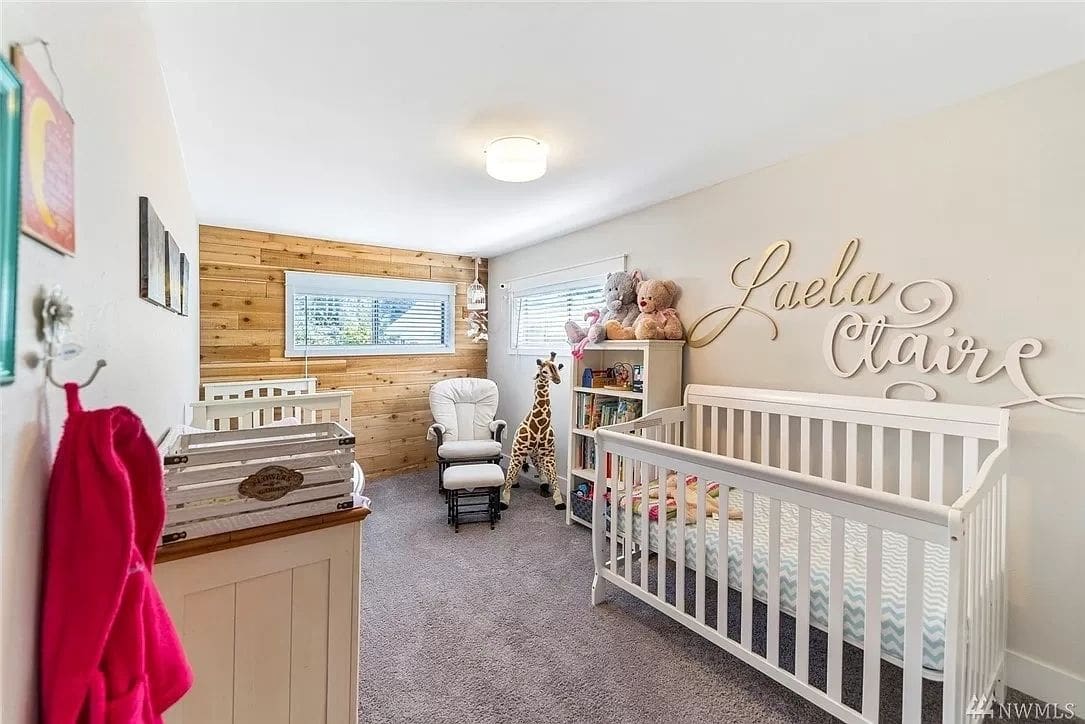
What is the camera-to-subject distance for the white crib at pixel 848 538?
124 centimetres

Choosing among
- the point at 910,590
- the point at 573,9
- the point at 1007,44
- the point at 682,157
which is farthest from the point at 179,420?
the point at 1007,44

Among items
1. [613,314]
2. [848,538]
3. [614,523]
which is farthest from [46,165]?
[613,314]

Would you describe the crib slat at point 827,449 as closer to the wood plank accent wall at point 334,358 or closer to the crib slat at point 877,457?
the crib slat at point 877,457

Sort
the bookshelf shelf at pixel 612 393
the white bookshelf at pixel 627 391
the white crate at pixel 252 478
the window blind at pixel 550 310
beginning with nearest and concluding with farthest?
the white crate at pixel 252 478 < the white bookshelf at pixel 627 391 < the bookshelf shelf at pixel 612 393 < the window blind at pixel 550 310

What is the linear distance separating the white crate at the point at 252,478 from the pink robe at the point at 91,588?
31 cm

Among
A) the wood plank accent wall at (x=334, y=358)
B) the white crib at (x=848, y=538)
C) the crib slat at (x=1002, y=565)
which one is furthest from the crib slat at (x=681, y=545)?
the wood plank accent wall at (x=334, y=358)

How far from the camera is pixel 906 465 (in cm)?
190

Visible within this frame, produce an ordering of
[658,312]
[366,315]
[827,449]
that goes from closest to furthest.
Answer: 1. [827,449]
2. [658,312]
3. [366,315]

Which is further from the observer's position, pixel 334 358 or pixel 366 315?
pixel 366 315

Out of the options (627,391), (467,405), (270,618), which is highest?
(627,391)

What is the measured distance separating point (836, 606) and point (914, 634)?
0.20 m

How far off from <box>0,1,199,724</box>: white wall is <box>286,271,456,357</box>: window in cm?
241

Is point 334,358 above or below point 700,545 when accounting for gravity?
above

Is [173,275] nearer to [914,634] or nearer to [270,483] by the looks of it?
[270,483]
